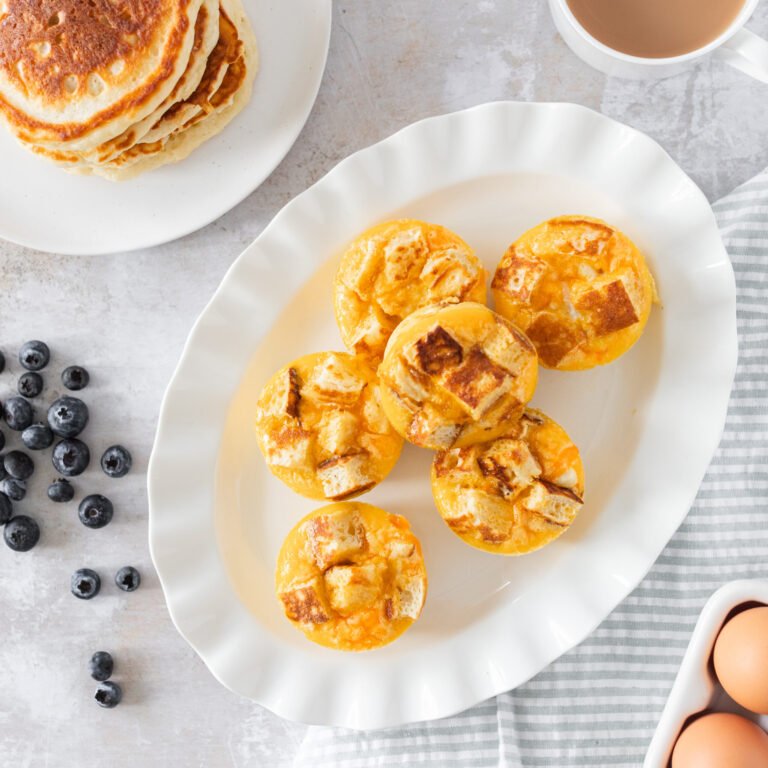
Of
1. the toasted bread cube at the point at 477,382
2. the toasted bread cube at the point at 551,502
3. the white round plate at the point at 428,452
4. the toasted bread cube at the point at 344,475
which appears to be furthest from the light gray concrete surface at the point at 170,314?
the toasted bread cube at the point at 551,502

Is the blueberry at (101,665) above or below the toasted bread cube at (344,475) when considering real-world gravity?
below

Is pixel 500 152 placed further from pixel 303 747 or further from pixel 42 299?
pixel 303 747

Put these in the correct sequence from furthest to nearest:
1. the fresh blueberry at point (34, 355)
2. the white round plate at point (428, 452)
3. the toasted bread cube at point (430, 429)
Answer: the fresh blueberry at point (34, 355) → the white round plate at point (428, 452) → the toasted bread cube at point (430, 429)

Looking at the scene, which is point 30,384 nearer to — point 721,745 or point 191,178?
point 191,178

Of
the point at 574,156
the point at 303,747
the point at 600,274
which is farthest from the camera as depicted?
the point at 303,747

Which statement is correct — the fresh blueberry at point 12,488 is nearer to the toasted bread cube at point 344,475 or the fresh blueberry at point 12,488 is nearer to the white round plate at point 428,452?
the white round plate at point 428,452

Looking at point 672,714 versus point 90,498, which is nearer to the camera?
point 672,714

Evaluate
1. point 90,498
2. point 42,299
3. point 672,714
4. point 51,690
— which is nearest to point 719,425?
point 672,714
